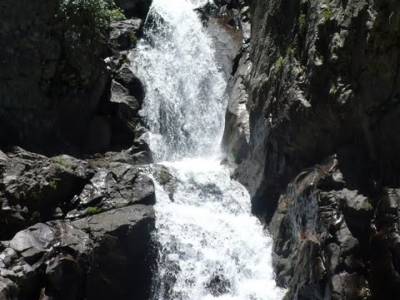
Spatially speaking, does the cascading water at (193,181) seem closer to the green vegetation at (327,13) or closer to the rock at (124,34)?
the rock at (124,34)

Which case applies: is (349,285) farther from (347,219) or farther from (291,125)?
(291,125)

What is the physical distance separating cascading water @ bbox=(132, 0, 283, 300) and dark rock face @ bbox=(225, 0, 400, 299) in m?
1.13

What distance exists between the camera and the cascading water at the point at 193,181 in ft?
48.3

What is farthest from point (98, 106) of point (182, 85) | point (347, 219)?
point (347, 219)

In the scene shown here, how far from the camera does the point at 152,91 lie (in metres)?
21.7

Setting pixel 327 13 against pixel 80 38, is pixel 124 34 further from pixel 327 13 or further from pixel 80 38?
pixel 327 13

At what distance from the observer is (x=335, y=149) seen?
13453 millimetres

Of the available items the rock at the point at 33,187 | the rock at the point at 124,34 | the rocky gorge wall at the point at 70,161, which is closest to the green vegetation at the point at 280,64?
the rocky gorge wall at the point at 70,161

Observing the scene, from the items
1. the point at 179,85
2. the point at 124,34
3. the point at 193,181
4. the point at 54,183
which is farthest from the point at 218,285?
the point at 124,34

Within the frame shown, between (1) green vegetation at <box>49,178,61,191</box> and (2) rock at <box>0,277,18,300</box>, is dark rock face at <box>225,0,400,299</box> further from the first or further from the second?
(2) rock at <box>0,277,18,300</box>

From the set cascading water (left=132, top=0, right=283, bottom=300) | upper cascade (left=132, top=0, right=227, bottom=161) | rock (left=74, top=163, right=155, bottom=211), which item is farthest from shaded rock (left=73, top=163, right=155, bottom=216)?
upper cascade (left=132, top=0, right=227, bottom=161)

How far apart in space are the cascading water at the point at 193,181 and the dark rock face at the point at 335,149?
113 cm

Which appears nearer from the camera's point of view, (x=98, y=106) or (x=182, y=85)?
(x=98, y=106)

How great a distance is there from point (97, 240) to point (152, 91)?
954cm
